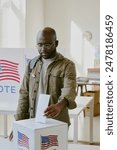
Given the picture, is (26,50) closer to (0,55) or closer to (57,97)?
(0,55)

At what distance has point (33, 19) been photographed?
6.29 meters

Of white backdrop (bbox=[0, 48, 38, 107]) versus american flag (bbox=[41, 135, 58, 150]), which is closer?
american flag (bbox=[41, 135, 58, 150])

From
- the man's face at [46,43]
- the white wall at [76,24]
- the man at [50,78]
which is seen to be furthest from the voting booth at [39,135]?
the white wall at [76,24]

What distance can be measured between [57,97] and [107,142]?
Answer: 0.62 m

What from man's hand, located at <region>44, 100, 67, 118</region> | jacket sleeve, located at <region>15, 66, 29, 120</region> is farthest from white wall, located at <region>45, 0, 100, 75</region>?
man's hand, located at <region>44, 100, 67, 118</region>

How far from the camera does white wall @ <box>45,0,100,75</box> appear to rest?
668 centimetres

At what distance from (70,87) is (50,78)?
0.13 meters

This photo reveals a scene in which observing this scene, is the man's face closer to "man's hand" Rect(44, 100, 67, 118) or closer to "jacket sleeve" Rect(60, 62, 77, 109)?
"jacket sleeve" Rect(60, 62, 77, 109)

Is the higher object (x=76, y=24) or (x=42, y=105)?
(x=76, y=24)

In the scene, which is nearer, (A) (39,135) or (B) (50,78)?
(A) (39,135)

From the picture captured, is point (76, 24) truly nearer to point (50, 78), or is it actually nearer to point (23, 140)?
point (50, 78)

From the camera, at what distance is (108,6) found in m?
1.12

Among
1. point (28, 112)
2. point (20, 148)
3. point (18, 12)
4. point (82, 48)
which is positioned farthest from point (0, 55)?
point (82, 48)

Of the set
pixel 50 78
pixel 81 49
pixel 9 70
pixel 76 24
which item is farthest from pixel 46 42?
pixel 76 24
